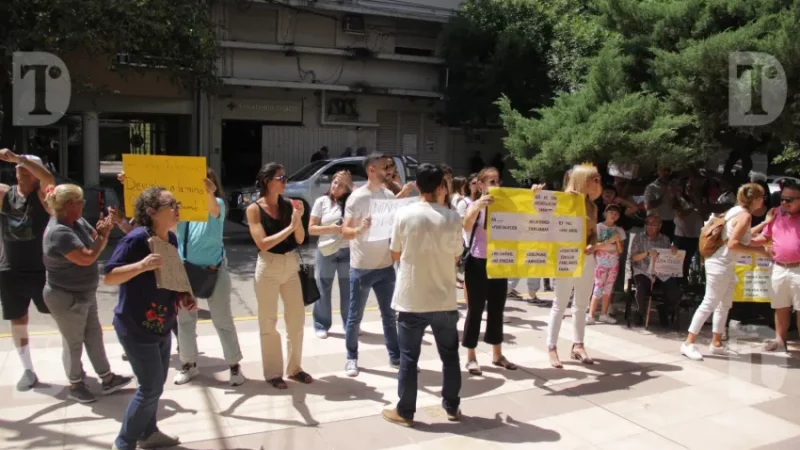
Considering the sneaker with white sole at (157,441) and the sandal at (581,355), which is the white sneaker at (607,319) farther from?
the sneaker with white sole at (157,441)

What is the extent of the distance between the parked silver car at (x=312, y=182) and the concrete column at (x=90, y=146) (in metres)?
7.51

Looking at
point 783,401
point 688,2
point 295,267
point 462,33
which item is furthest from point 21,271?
point 462,33

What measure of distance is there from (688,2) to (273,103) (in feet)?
53.3

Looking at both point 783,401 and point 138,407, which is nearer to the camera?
point 138,407

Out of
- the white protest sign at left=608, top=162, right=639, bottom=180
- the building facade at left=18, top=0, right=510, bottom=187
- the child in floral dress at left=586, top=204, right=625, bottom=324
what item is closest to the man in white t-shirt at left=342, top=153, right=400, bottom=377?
the child in floral dress at left=586, top=204, right=625, bottom=324

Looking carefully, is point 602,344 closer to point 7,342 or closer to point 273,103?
point 7,342

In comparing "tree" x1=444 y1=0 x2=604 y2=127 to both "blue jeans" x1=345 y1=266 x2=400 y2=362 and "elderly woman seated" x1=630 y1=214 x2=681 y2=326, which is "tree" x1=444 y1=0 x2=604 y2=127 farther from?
"blue jeans" x1=345 y1=266 x2=400 y2=362

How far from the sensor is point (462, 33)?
873 inches

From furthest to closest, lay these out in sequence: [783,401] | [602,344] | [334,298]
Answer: [334,298] → [602,344] → [783,401]

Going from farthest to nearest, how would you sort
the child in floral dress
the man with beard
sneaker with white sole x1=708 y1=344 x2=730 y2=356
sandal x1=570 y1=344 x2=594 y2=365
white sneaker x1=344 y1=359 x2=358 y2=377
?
the child in floral dress
sneaker with white sole x1=708 y1=344 x2=730 y2=356
sandal x1=570 y1=344 x2=594 y2=365
white sneaker x1=344 y1=359 x2=358 y2=377
the man with beard

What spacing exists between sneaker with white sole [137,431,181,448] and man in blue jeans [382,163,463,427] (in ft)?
5.14

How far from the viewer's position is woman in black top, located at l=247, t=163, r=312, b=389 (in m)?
5.25

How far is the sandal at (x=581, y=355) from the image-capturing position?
21.1 ft

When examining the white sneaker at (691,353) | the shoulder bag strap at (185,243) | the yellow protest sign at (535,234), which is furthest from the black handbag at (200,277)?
the white sneaker at (691,353)
